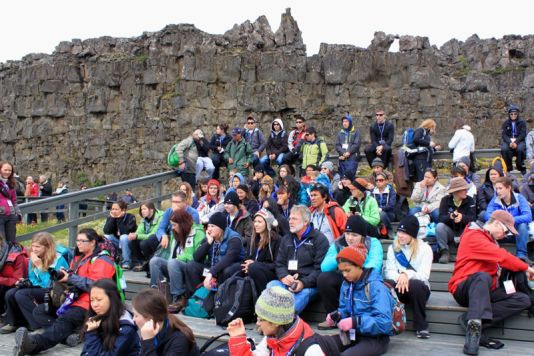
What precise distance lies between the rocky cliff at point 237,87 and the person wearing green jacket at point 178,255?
15.9 metres

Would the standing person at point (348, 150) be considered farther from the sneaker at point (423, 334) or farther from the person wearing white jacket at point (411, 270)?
the sneaker at point (423, 334)

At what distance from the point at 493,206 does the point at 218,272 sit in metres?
3.58

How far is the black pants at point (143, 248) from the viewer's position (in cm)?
980

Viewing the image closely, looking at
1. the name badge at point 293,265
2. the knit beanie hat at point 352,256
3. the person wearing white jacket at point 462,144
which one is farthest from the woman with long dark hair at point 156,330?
the person wearing white jacket at point 462,144

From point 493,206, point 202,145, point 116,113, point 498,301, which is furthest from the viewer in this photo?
point 116,113

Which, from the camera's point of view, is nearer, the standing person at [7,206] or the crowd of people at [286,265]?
the crowd of people at [286,265]

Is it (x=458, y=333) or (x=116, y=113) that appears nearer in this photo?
(x=458, y=333)

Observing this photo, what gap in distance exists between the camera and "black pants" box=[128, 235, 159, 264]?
9.80m

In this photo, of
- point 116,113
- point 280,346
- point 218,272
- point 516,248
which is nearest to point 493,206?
point 516,248

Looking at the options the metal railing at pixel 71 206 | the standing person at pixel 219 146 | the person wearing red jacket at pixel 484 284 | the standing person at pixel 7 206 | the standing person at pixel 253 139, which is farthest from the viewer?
the standing person at pixel 253 139

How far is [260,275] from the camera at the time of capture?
7.50 m

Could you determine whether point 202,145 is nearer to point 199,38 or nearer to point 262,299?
point 262,299

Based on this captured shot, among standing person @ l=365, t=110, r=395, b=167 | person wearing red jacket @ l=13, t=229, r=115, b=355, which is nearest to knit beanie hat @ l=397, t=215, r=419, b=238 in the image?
person wearing red jacket @ l=13, t=229, r=115, b=355

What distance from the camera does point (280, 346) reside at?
5.11 m
